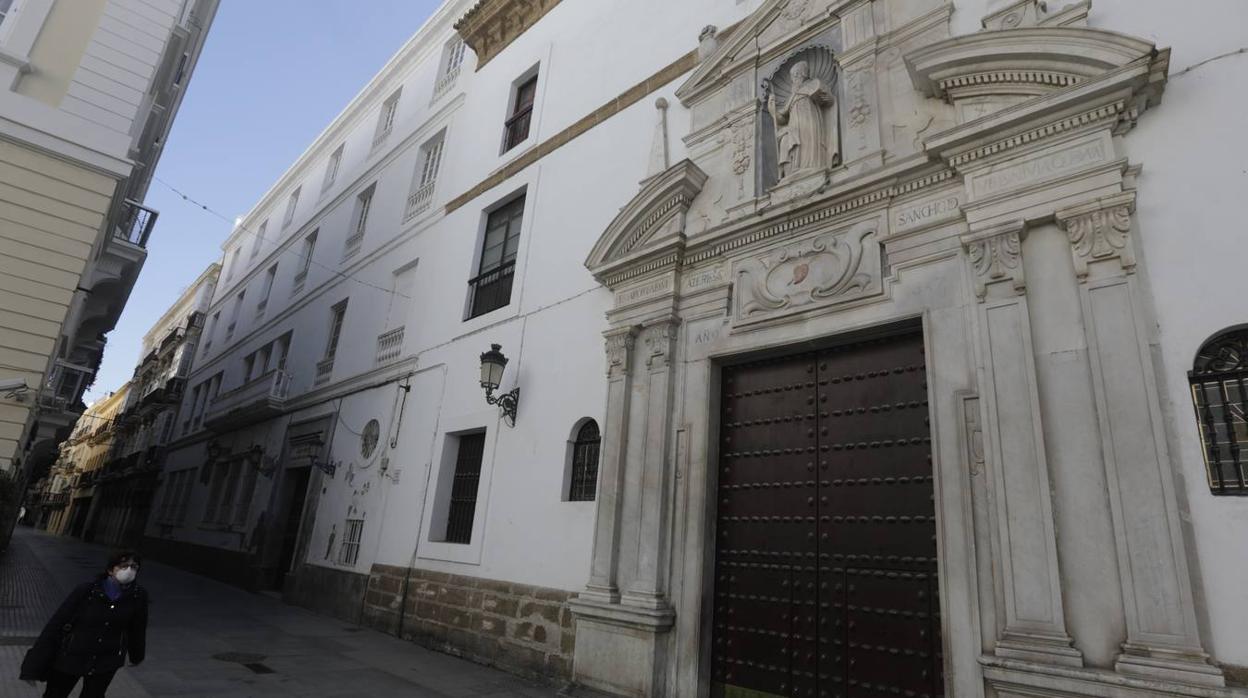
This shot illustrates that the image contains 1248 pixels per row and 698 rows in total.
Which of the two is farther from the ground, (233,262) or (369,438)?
(233,262)

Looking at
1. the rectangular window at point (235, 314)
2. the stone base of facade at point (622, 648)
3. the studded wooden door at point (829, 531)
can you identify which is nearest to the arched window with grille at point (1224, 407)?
the studded wooden door at point (829, 531)

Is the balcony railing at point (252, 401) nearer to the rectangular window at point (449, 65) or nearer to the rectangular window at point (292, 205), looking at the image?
the rectangular window at point (292, 205)

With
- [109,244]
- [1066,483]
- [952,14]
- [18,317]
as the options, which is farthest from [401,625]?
[109,244]

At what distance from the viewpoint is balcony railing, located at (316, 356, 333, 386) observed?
13141 mm

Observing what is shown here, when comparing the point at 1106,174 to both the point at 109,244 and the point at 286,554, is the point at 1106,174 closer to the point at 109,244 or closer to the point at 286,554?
the point at 286,554

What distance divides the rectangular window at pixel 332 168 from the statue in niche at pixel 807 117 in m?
14.2

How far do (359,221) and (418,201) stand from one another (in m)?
3.10

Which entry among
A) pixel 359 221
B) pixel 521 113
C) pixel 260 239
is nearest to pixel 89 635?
pixel 521 113

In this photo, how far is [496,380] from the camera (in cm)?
763

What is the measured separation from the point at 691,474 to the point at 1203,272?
3.70 m

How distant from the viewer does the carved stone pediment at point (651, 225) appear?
21.7 ft

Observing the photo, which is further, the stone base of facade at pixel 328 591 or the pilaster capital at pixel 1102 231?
the stone base of facade at pixel 328 591

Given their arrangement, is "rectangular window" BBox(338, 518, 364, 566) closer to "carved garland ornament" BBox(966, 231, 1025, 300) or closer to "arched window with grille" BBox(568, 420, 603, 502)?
"arched window with grille" BBox(568, 420, 603, 502)

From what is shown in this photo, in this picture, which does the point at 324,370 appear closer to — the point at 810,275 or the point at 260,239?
the point at 260,239
